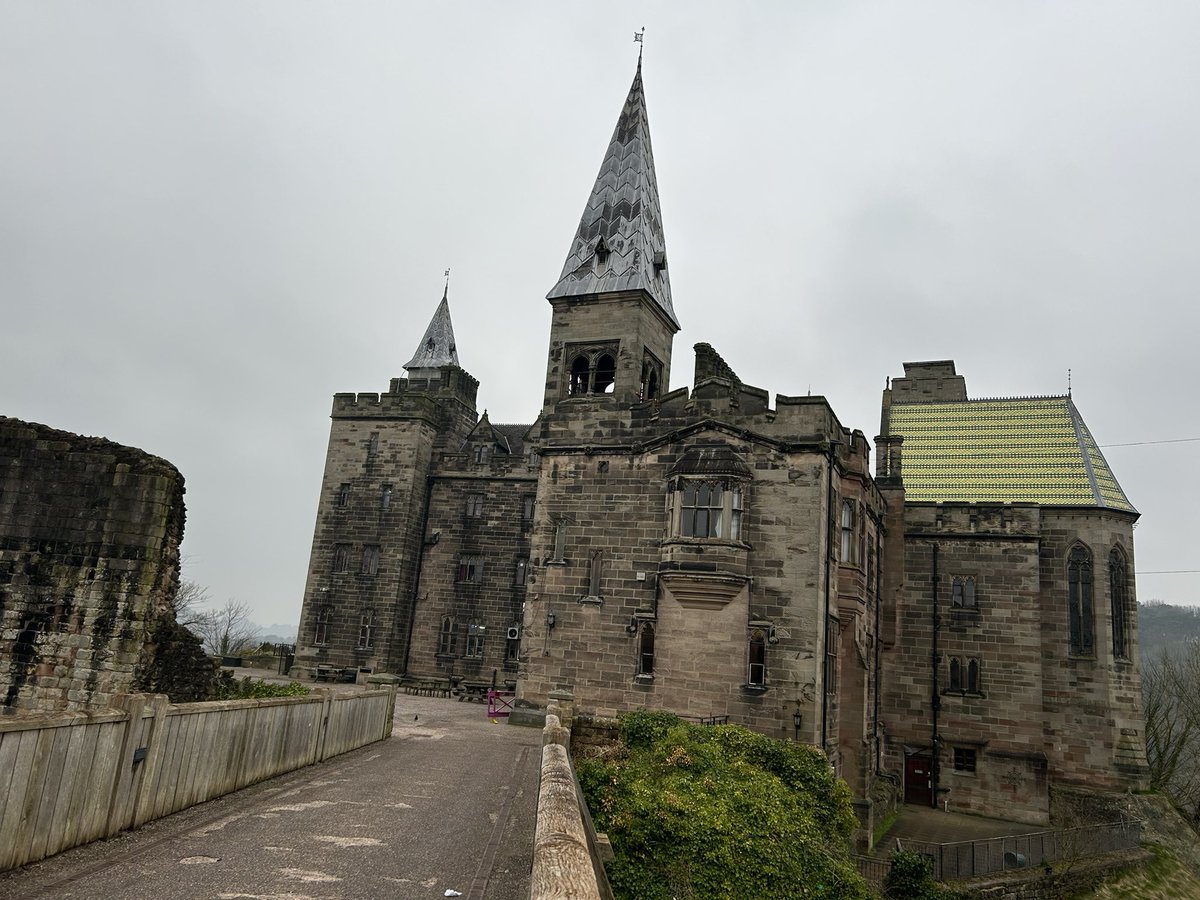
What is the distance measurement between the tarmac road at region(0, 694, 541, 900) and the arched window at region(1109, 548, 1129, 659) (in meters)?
24.1

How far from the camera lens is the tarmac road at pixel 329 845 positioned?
23.9 feet

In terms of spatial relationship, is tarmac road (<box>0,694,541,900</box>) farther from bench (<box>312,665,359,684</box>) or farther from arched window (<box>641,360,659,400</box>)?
bench (<box>312,665,359,684</box>)

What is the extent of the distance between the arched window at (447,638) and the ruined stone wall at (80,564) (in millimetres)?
21941

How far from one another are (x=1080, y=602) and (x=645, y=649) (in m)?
17.4

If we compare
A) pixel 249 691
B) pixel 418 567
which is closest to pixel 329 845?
pixel 249 691

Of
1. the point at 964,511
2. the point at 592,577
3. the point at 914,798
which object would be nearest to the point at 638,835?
the point at 592,577

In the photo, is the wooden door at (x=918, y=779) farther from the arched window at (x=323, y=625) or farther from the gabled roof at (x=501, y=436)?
the arched window at (x=323, y=625)

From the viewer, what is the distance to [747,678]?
20781 mm

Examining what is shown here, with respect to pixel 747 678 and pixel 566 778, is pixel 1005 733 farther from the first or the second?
pixel 566 778

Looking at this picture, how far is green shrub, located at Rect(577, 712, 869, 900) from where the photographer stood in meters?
11.9

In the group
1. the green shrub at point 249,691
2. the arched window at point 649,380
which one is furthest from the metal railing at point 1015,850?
the arched window at point 649,380

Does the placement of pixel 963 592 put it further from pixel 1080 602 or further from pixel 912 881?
pixel 912 881

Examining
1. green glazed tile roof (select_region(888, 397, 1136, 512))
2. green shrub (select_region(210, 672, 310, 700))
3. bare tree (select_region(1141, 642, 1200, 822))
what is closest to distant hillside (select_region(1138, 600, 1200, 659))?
bare tree (select_region(1141, 642, 1200, 822))

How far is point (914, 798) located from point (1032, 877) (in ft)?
21.8
